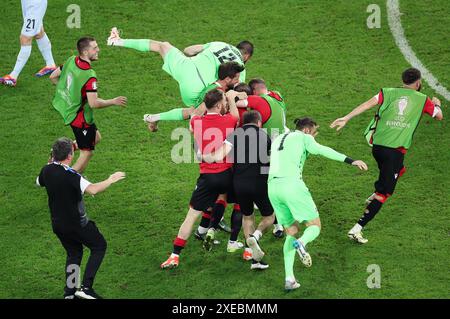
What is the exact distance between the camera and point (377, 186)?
1267 centimetres

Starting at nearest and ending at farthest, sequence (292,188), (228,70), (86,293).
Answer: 1. (86,293)
2. (292,188)
3. (228,70)

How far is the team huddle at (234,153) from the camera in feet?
36.3

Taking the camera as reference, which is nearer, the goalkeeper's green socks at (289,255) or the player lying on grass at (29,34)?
the goalkeeper's green socks at (289,255)

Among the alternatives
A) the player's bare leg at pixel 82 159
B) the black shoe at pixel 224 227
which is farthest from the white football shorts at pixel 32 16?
the black shoe at pixel 224 227

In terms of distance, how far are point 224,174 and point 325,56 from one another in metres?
6.08

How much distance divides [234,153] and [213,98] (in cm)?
78

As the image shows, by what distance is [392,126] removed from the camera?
41.1 feet

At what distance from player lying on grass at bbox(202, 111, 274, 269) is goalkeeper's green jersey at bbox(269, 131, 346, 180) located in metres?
0.33

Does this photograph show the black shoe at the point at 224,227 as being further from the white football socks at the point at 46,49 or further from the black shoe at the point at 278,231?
the white football socks at the point at 46,49

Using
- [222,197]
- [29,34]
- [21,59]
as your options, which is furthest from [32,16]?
[222,197]

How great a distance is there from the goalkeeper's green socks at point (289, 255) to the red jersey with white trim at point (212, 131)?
1328mm

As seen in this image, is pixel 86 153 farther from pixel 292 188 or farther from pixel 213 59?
pixel 292 188

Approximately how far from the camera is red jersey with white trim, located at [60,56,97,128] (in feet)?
43.4

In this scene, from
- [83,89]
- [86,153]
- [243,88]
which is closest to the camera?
[243,88]
